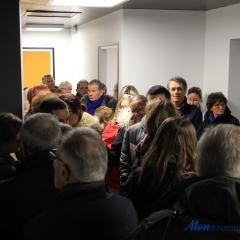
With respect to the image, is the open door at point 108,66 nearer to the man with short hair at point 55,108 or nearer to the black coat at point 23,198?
the man with short hair at point 55,108

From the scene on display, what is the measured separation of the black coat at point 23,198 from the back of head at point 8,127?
64cm

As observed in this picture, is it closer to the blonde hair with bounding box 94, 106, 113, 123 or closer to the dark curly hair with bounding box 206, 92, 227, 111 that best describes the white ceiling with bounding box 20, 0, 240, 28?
the dark curly hair with bounding box 206, 92, 227, 111

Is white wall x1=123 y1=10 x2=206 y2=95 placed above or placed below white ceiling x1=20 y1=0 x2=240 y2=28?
below

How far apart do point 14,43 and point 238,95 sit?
3994 millimetres

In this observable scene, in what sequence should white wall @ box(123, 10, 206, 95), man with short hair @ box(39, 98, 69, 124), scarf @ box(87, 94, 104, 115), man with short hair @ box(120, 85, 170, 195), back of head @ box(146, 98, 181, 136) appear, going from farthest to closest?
white wall @ box(123, 10, 206, 95), scarf @ box(87, 94, 104, 115), man with short hair @ box(120, 85, 170, 195), man with short hair @ box(39, 98, 69, 124), back of head @ box(146, 98, 181, 136)

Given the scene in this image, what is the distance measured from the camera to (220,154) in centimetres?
138

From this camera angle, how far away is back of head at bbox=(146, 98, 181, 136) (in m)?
2.88

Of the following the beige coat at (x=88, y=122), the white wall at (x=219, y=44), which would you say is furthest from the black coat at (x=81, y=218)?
→ the white wall at (x=219, y=44)

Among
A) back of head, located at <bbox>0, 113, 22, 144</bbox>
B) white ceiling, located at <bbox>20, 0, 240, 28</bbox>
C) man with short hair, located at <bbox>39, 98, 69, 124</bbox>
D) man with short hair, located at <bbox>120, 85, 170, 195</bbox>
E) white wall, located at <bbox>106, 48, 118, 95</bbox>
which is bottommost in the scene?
man with short hair, located at <bbox>120, 85, 170, 195</bbox>

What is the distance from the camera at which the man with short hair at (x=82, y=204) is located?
1607 millimetres

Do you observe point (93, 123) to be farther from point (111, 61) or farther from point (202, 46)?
point (111, 61)

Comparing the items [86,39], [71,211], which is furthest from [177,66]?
[71,211]

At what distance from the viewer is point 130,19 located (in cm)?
668

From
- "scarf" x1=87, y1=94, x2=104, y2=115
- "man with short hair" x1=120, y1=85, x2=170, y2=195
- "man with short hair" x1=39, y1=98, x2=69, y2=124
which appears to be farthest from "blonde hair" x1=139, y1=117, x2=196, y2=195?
"scarf" x1=87, y1=94, x2=104, y2=115
